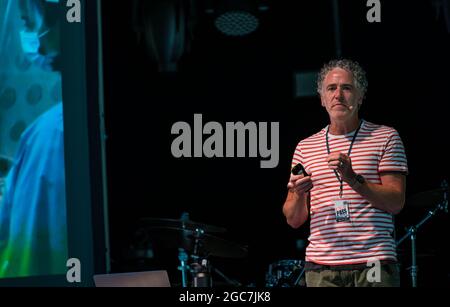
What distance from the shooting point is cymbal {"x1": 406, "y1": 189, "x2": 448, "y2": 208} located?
13.4 feet

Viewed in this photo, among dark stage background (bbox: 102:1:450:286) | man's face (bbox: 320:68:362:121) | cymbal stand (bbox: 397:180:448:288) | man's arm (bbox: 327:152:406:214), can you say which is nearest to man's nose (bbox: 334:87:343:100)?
man's face (bbox: 320:68:362:121)

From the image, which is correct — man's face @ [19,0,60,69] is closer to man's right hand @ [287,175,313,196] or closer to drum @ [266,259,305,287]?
man's right hand @ [287,175,313,196]

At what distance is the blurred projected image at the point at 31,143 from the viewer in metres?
3.15

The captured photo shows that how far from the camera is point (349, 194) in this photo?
6.80 feet

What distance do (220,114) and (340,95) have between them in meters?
3.32

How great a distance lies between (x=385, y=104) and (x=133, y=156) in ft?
7.22

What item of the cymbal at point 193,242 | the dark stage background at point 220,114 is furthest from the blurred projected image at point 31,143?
the dark stage background at point 220,114

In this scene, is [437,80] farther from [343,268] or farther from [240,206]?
[343,268]

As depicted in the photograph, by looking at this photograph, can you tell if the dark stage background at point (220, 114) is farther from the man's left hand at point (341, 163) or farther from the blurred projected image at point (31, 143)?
the man's left hand at point (341, 163)

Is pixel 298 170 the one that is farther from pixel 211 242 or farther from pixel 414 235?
pixel 414 235

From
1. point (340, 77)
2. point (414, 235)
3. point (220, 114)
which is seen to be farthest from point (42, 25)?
point (414, 235)

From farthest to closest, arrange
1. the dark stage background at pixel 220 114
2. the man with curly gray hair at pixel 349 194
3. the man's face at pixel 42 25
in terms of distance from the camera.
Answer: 1. the dark stage background at pixel 220 114
2. the man's face at pixel 42 25
3. the man with curly gray hair at pixel 349 194

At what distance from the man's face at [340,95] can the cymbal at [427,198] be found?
2.06 metres
